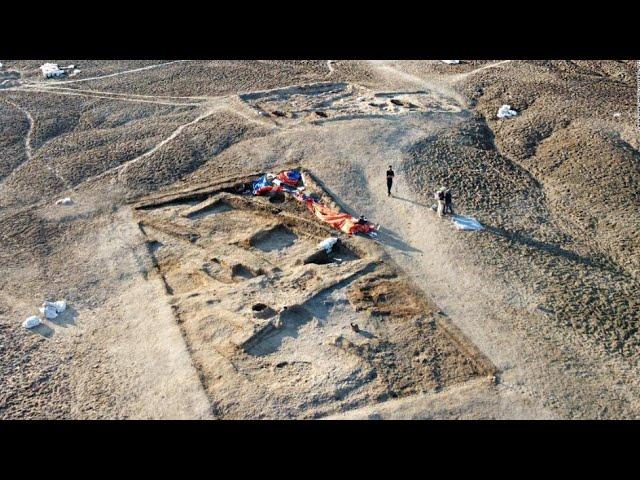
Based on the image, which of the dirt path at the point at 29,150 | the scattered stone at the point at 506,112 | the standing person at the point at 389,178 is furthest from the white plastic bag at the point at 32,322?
the scattered stone at the point at 506,112

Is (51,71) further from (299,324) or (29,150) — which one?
(299,324)

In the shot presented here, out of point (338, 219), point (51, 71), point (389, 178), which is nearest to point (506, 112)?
point (389, 178)

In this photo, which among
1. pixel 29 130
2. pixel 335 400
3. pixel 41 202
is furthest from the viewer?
pixel 29 130

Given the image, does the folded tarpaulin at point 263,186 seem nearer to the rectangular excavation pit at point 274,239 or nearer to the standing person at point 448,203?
the rectangular excavation pit at point 274,239

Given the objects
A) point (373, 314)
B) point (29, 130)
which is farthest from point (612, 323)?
point (29, 130)

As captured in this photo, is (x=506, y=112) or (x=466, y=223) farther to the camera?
(x=506, y=112)

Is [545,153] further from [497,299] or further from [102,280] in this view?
[102,280]

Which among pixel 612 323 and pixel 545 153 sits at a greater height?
pixel 545 153
